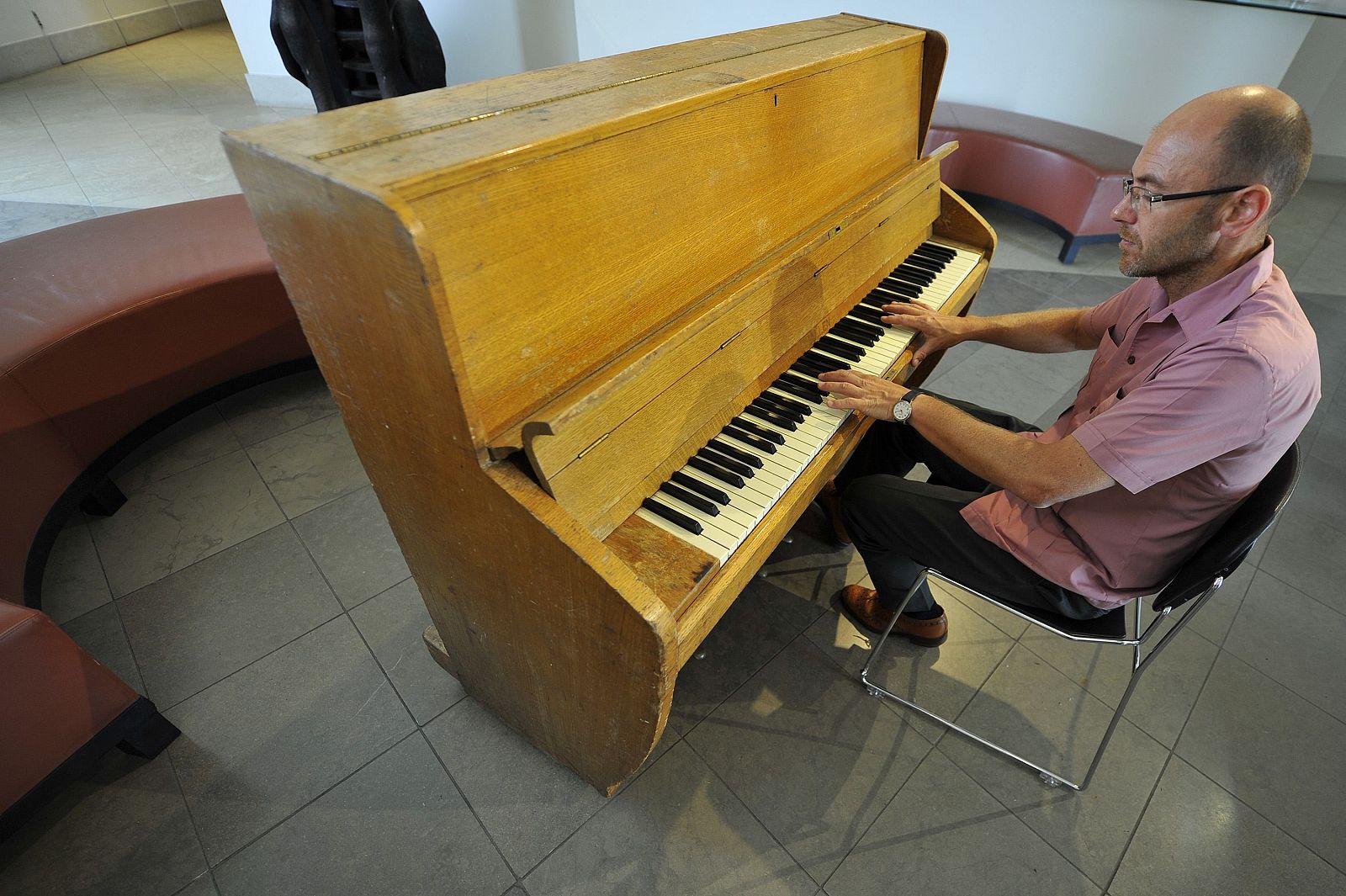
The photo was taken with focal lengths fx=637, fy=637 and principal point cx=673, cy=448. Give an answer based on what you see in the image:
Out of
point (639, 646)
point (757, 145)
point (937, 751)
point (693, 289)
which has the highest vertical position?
point (757, 145)

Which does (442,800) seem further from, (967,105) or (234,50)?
(234,50)

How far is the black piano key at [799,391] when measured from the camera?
60.1 inches

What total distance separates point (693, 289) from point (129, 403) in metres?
2.28

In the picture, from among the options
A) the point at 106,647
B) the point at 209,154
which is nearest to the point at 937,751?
the point at 106,647

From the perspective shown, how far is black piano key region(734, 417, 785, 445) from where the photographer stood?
1410 millimetres

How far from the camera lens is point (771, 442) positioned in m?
1.40

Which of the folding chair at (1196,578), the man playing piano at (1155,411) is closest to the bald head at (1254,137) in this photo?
the man playing piano at (1155,411)

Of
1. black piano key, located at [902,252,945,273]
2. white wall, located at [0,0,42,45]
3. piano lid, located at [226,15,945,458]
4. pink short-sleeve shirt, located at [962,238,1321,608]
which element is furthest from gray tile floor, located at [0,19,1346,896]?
white wall, located at [0,0,42,45]

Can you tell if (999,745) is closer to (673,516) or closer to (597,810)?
(597,810)

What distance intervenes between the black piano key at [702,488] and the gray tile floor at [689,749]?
84 cm

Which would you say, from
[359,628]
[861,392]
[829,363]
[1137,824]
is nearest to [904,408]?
[861,392]

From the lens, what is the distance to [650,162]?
118cm

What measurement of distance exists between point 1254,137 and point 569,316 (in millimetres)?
1230

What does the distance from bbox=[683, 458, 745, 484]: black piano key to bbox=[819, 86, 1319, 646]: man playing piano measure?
37 cm
